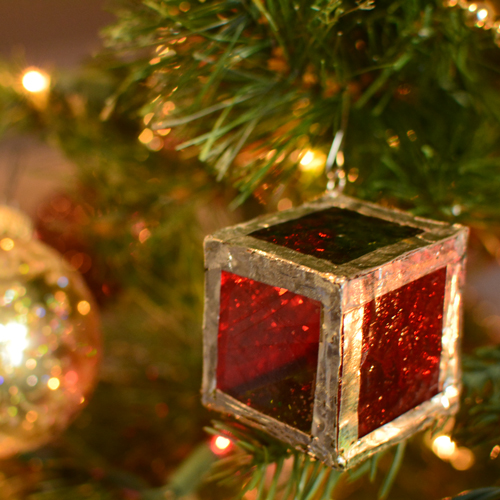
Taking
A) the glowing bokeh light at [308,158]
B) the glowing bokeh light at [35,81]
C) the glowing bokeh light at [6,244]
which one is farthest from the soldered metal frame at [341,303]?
the glowing bokeh light at [35,81]

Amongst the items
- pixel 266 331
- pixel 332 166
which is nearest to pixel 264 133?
pixel 332 166

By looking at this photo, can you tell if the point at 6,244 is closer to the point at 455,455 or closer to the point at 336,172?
the point at 336,172

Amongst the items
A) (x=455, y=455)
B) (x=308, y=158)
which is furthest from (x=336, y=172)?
(x=455, y=455)

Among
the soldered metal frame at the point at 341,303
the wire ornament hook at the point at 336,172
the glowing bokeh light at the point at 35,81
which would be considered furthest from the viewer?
the glowing bokeh light at the point at 35,81

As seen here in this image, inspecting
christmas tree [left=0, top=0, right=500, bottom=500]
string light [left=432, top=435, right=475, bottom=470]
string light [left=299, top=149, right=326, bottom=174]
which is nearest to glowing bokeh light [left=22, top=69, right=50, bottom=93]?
christmas tree [left=0, top=0, right=500, bottom=500]

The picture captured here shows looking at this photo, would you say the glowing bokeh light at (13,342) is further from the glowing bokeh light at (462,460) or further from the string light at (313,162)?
the glowing bokeh light at (462,460)

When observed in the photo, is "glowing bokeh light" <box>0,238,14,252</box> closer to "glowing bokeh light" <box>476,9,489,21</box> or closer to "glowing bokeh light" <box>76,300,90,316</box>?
"glowing bokeh light" <box>76,300,90,316</box>

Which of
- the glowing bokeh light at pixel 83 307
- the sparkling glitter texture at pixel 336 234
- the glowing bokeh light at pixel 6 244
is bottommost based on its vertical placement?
the sparkling glitter texture at pixel 336 234
